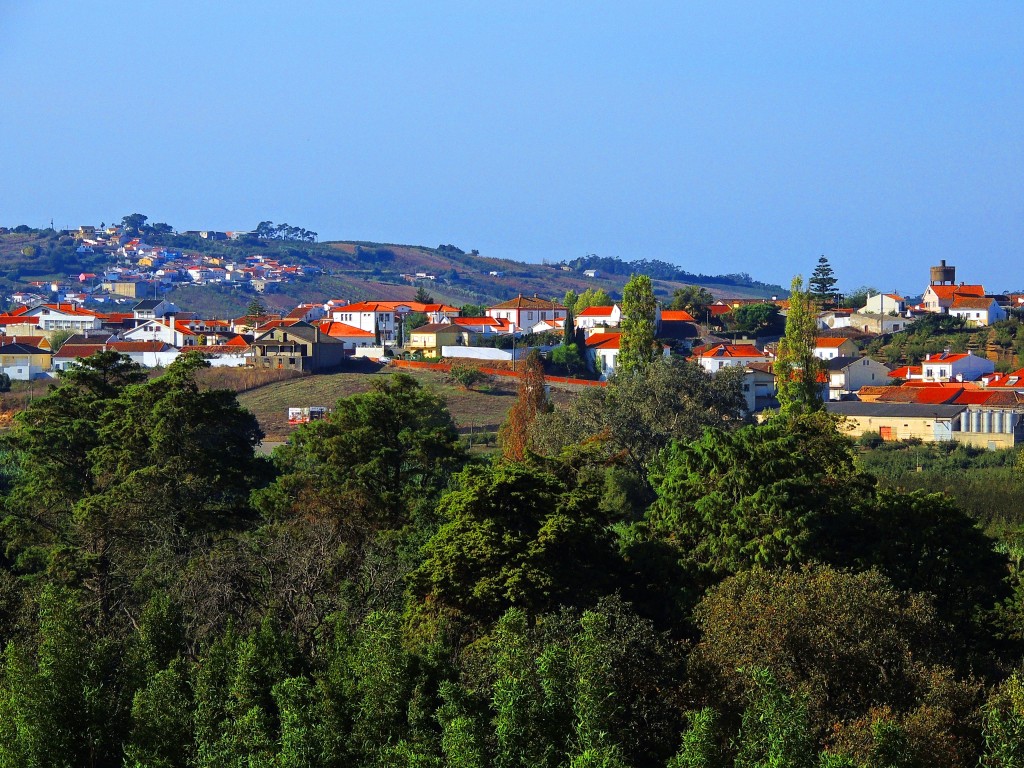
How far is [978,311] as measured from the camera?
245 feet

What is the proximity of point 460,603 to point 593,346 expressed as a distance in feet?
153

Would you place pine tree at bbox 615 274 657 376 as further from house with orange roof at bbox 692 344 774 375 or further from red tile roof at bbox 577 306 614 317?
red tile roof at bbox 577 306 614 317

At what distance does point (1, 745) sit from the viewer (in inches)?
548

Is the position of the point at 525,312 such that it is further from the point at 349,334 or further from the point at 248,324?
the point at 248,324

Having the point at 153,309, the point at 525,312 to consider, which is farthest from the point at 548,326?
the point at 153,309

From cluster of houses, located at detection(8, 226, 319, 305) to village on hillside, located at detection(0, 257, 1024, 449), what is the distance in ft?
184

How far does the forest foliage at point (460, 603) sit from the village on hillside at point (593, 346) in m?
20.1

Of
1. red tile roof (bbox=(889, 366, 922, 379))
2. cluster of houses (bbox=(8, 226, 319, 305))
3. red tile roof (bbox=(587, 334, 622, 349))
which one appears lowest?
red tile roof (bbox=(889, 366, 922, 379))

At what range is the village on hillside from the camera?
1981 inches

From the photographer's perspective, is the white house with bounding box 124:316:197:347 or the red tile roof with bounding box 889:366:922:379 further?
the white house with bounding box 124:316:197:347

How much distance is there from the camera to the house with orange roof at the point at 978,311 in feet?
243

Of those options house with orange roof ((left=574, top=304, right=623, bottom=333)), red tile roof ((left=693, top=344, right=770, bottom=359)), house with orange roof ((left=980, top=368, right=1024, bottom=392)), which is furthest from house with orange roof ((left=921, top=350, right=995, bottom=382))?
house with orange roof ((left=574, top=304, right=623, bottom=333))

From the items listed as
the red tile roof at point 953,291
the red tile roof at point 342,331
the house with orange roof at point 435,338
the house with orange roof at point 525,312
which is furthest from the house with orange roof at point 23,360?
the red tile roof at point 953,291

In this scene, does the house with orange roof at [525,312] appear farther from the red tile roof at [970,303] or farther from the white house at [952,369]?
the white house at [952,369]
